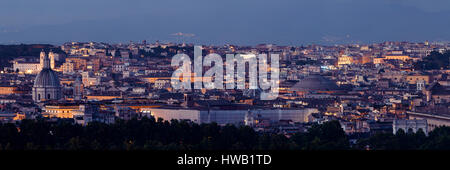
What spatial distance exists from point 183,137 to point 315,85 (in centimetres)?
3543

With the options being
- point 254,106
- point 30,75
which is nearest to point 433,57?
point 30,75

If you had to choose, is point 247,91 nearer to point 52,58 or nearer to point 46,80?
point 46,80

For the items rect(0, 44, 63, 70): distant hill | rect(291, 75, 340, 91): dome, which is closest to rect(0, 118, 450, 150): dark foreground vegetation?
rect(291, 75, 340, 91): dome

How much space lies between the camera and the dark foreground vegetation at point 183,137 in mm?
28938

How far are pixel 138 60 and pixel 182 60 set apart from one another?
563 cm

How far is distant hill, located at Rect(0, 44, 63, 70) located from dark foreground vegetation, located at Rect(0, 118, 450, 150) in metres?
57.8

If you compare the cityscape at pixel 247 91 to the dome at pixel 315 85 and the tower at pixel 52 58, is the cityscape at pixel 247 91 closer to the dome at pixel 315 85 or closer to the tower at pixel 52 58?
the dome at pixel 315 85

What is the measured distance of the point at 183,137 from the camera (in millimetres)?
30797

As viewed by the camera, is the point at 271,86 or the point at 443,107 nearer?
the point at 443,107

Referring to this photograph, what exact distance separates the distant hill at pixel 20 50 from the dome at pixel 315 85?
1058 inches

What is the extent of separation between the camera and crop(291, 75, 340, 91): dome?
64.8 metres

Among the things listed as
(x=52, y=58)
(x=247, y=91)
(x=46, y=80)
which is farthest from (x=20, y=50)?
(x=46, y=80)

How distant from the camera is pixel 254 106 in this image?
156ft
